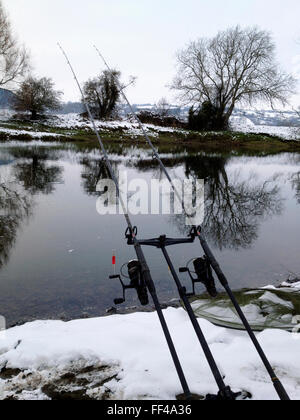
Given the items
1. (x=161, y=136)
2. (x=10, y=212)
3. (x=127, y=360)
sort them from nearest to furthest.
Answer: (x=127, y=360), (x=10, y=212), (x=161, y=136)

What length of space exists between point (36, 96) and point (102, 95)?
29.5ft

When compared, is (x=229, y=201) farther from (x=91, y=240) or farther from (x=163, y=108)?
(x=163, y=108)

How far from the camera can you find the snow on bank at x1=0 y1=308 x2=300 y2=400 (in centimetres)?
234

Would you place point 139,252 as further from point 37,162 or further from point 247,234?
Result: point 37,162

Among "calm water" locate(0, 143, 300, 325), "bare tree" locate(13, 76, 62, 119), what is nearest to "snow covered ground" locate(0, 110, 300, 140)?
"bare tree" locate(13, 76, 62, 119)

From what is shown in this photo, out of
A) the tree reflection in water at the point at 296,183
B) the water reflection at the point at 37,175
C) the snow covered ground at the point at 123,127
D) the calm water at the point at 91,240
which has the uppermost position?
the snow covered ground at the point at 123,127

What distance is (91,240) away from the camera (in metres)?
5.95

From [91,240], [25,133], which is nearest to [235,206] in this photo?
[91,240]

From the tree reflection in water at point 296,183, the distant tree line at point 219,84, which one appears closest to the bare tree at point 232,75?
the distant tree line at point 219,84

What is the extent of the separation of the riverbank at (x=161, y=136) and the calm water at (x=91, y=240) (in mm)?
19207

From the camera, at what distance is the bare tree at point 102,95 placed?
3781cm

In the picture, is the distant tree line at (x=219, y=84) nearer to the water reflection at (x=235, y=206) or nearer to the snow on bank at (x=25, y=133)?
the snow on bank at (x=25, y=133)

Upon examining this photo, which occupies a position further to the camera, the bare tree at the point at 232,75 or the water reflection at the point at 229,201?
the bare tree at the point at 232,75

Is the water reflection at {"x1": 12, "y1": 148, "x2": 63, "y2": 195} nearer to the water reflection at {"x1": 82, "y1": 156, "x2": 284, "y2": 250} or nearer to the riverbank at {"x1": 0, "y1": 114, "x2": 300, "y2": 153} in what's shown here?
the water reflection at {"x1": 82, "y1": 156, "x2": 284, "y2": 250}
